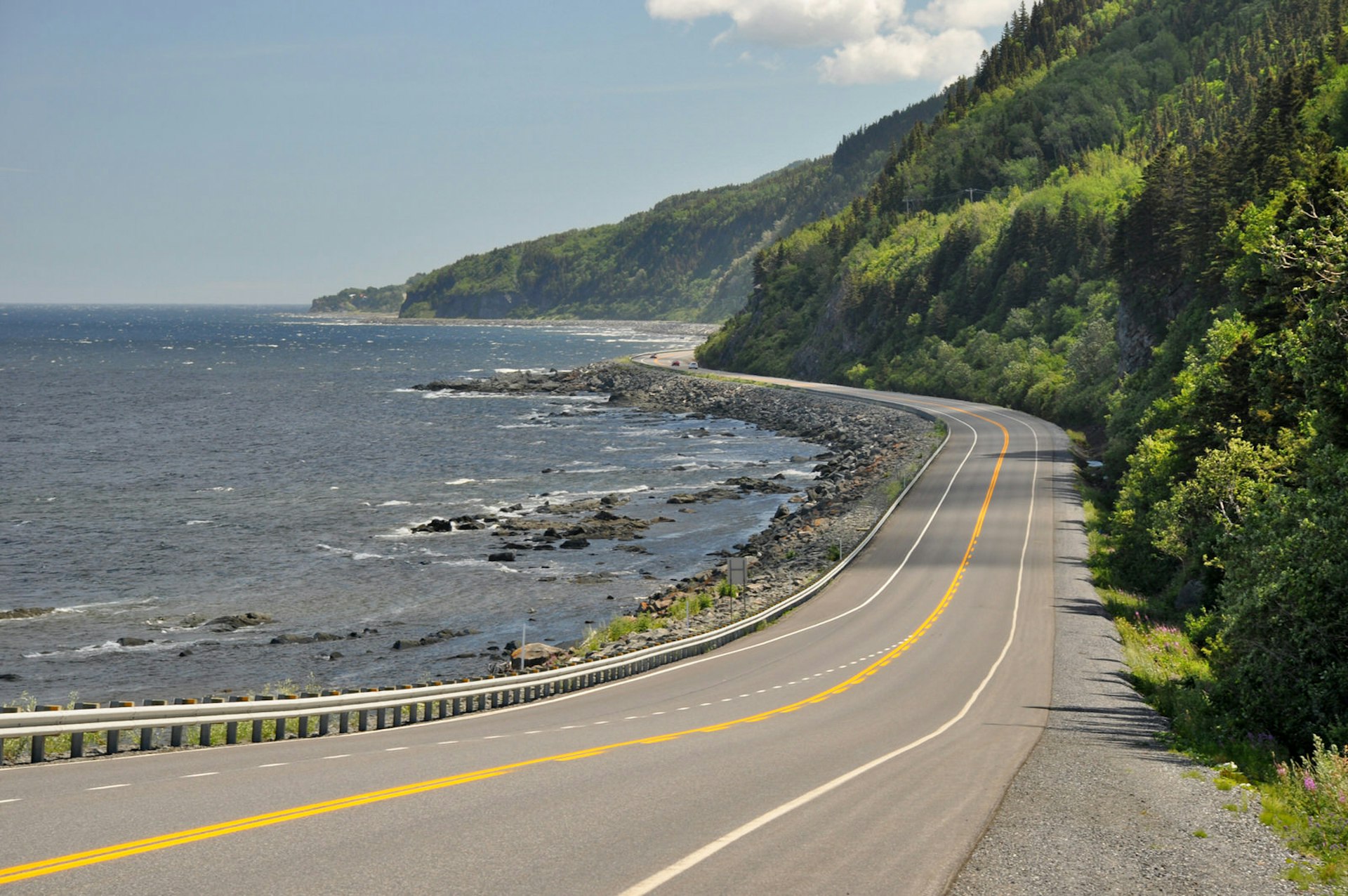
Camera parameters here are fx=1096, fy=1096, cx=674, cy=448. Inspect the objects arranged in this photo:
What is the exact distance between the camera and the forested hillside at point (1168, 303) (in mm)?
19656

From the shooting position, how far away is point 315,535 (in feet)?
187

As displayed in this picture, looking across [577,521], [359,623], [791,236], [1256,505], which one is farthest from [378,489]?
[791,236]

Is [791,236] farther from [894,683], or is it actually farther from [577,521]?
[894,683]

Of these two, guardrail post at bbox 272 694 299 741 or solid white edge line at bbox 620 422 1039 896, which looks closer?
solid white edge line at bbox 620 422 1039 896

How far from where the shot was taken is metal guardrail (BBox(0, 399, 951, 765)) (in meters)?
14.1

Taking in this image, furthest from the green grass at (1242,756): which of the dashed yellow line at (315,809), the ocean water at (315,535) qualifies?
the ocean water at (315,535)

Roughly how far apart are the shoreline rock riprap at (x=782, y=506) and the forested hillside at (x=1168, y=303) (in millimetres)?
12289

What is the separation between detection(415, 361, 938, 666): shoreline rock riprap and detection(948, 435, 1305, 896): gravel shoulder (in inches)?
711

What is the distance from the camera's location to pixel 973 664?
28.9m

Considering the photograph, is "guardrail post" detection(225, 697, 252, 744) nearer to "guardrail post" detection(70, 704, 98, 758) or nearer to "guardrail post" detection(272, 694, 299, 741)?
"guardrail post" detection(272, 694, 299, 741)

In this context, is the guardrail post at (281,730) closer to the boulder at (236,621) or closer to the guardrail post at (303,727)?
the guardrail post at (303,727)

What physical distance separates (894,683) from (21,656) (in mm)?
28648

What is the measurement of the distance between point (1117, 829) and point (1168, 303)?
75163mm

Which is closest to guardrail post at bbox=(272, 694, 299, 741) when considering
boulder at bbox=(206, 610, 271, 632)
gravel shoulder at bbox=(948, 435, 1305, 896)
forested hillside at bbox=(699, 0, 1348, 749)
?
gravel shoulder at bbox=(948, 435, 1305, 896)
